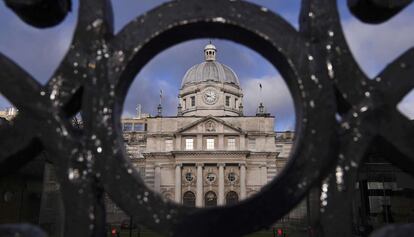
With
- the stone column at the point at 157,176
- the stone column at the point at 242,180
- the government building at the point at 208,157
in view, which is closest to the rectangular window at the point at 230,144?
the government building at the point at 208,157

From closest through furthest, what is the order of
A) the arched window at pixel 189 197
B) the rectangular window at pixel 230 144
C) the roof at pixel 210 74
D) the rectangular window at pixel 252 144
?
the arched window at pixel 189 197
the rectangular window at pixel 230 144
the rectangular window at pixel 252 144
the roof at pixel 210 74

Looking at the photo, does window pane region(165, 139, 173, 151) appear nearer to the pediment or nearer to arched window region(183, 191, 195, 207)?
the pediment

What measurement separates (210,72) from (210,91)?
324cm

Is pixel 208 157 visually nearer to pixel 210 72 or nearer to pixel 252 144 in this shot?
pixel 252 144

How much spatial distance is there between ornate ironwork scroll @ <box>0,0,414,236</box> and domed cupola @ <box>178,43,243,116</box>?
4955cm

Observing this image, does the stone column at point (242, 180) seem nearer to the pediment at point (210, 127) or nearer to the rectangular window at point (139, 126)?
the pediment at point (210, 127)

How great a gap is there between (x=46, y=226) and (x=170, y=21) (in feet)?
24.4

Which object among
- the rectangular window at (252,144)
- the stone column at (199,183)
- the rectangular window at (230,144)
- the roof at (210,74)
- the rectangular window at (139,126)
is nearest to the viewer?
the stone column at (199,183)

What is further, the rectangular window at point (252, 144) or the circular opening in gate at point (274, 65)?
the rectangular window at point (252, 144)

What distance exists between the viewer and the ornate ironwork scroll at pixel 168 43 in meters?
2.57

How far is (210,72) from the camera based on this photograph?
55125 millimetres

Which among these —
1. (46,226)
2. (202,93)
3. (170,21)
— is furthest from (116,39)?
(202,93)

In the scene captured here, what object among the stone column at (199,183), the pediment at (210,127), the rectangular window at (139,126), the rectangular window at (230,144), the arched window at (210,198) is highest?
the rectangular window at (139,126)

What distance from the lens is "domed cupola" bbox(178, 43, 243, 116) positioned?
53406 millimetres
